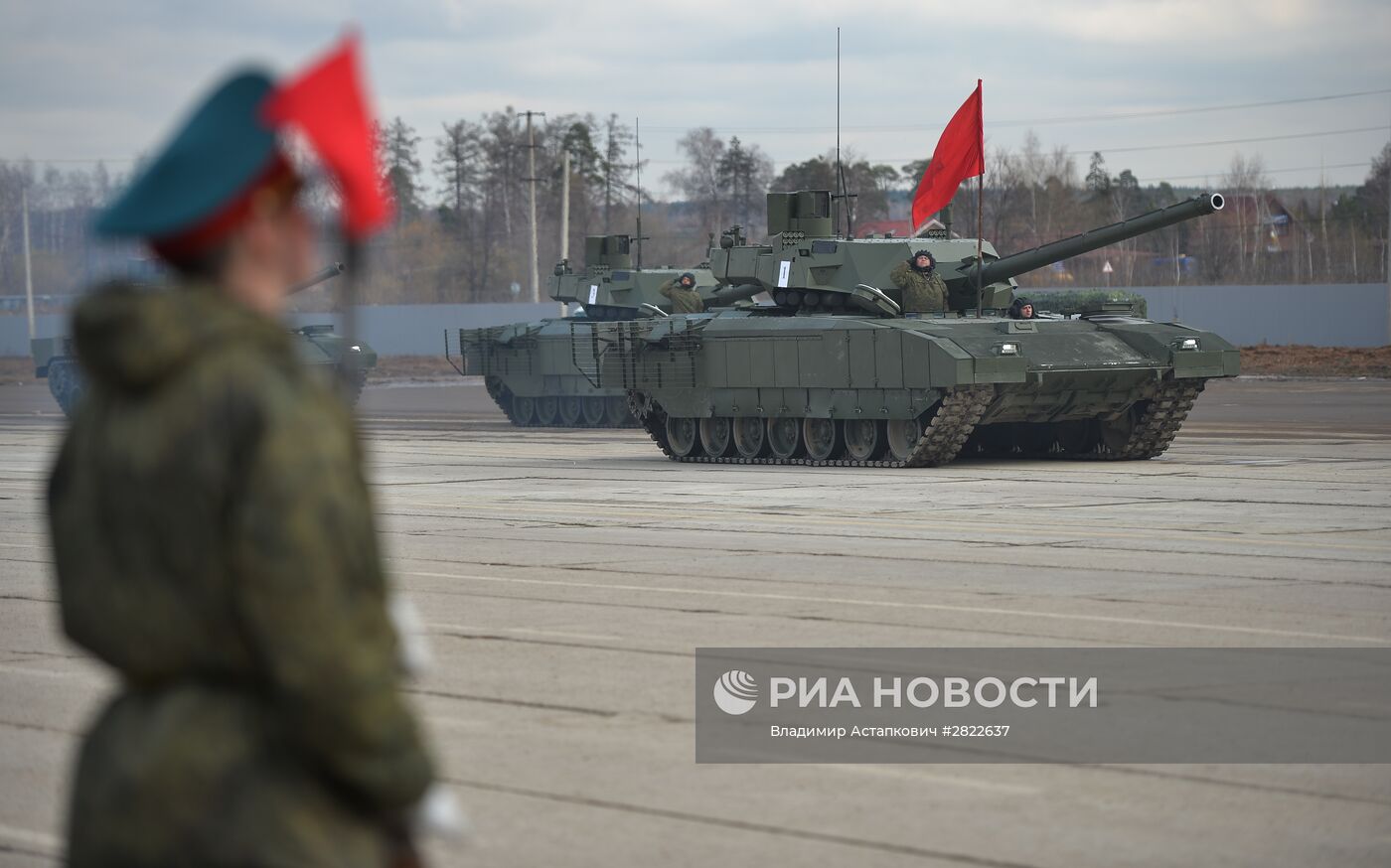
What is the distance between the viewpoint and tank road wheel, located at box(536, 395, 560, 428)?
36594 mm

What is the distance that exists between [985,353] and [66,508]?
1961cm

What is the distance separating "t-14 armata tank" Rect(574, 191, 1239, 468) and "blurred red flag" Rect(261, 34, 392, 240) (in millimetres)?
19189

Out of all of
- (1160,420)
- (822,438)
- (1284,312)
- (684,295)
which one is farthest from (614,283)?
(1284,312)

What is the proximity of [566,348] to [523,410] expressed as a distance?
207cm

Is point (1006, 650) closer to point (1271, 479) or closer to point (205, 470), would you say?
point (205, 470)

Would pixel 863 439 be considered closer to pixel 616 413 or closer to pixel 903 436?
pixel 903 436

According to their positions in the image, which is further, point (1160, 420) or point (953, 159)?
point (953, 159)

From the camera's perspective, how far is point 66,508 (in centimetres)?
287

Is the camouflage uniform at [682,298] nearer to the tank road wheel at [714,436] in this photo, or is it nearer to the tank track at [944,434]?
the tank road wheel at [714,436]

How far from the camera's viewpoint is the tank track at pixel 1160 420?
23.5m

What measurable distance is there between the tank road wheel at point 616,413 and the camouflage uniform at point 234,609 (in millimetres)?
32630

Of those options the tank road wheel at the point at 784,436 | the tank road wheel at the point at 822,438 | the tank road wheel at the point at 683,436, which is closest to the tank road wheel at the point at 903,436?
the tank road wheel at the point at 822,438

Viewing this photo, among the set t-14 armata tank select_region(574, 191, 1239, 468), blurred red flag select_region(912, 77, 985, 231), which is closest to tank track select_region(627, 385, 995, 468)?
t-14 armata tank select_region(574, 191, 1239, 468)

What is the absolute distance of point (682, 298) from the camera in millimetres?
34969
